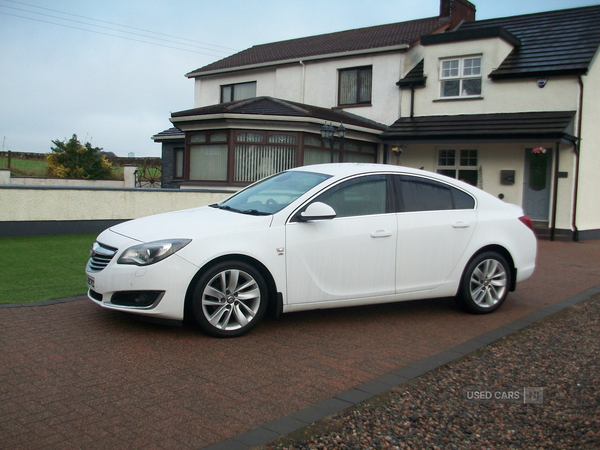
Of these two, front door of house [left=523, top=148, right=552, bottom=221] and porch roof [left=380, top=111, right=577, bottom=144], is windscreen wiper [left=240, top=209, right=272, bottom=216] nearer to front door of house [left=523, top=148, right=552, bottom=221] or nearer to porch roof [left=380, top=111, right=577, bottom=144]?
porch roof [left=380, top=111, right=577, bottom=144]

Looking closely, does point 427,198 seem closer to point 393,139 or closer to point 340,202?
point 340,202

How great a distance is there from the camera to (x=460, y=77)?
20.1 metres

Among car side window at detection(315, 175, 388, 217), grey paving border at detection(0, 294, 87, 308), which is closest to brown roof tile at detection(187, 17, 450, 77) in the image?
car side window at detection(315, 175, 388, 217)

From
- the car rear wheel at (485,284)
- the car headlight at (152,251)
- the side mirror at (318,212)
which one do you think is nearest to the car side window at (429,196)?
the car rear wheel at (485,284)

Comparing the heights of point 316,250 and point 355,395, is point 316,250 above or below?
above

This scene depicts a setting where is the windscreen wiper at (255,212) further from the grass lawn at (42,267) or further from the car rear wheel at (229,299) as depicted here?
the grass lawn at (42,267)

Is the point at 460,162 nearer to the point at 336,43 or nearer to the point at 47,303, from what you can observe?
the point at 336,43

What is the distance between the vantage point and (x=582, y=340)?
6129mm

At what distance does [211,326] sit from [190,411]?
5.24 feet

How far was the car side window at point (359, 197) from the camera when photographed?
6301 millimetres

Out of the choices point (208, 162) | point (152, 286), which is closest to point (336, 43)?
point (208, 162)

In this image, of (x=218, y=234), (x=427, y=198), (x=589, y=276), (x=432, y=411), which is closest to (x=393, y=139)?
(x=589, y=276)

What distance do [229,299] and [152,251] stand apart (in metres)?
0.82

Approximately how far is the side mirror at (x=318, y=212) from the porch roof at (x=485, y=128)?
517 inches
